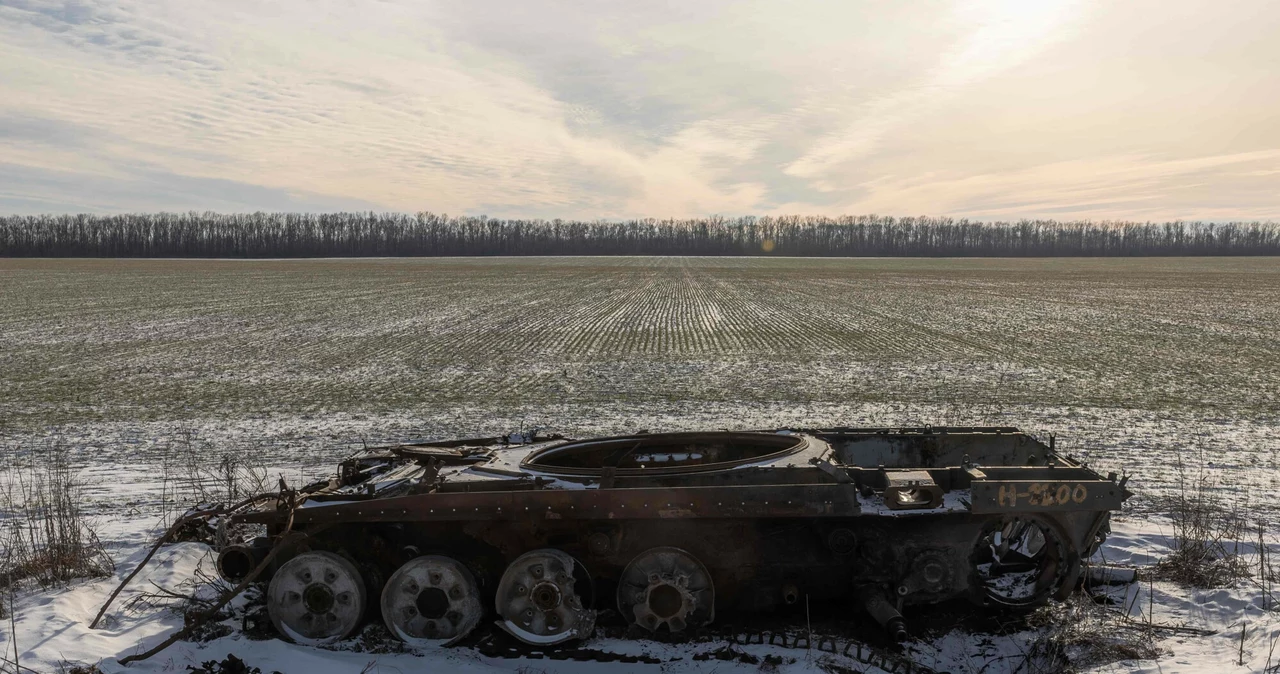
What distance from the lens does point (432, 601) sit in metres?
5.20

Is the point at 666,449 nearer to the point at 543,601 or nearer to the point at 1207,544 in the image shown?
the point at 543,601

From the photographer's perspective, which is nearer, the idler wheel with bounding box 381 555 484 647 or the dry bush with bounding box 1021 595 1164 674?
the dry bush with bounding box 1021 595 1164 674

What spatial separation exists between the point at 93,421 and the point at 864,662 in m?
13.4

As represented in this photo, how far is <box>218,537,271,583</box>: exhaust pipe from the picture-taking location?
210 inches

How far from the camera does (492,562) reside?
536 cm

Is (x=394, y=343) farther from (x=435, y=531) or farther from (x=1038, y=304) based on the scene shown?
(x=1038, y=304)

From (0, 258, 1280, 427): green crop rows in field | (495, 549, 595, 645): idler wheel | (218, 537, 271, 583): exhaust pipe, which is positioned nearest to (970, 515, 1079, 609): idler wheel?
(495, 549, 595, 645): idler wheel

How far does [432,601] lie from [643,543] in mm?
1519

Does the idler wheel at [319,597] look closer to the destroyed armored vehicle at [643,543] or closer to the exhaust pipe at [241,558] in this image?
the destroyed armored vehicle at [643,543]

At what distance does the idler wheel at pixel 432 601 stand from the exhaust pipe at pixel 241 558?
40.0 inches

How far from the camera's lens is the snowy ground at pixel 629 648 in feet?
16.1

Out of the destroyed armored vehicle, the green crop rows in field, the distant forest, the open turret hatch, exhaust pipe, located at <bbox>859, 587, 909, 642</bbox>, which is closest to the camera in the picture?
exhaust pipe, located at <bbox>859, 587, 909, 642</bbox>

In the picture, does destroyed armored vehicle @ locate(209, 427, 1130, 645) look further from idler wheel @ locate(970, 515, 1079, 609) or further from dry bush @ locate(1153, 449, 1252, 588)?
dry bush @ locate(1153, 449, 1252, 588)

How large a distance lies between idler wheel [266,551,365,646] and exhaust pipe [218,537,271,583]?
0.25 metres
